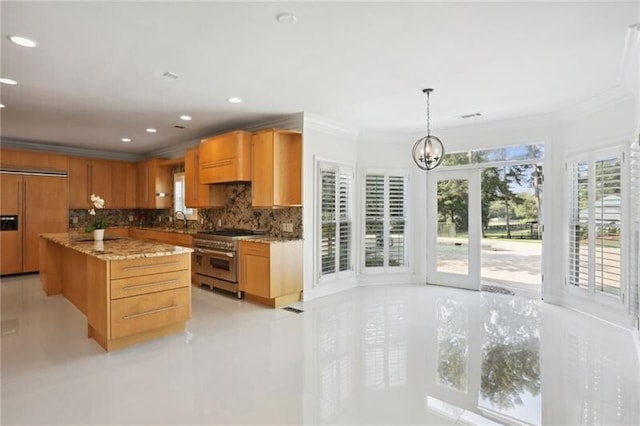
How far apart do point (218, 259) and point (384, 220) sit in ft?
9.62

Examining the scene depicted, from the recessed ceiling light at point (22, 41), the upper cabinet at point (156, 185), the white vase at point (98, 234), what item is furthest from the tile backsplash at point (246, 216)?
the recessed ceiling light at point (22, 41)

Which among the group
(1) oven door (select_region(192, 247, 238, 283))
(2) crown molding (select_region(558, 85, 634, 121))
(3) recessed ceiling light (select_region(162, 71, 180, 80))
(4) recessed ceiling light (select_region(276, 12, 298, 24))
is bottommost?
(1) oven door (select_region(192, 247, 238, 283))

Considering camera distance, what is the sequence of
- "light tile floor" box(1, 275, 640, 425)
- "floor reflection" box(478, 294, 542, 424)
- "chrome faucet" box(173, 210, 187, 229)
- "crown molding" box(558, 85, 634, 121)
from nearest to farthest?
"light tile floor" box(1, 275, 640, 425) < "floor reflection" box(478, 294, 542, 424) < "crown molding" box(558, 85, 634, 121) < "chrome faucet" box(173, 210, 187, 229)

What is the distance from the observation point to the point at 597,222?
170 inches

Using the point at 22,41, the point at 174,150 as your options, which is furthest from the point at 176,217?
the point at 22,41

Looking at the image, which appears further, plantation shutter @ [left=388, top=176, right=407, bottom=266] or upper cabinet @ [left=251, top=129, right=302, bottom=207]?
plantation shutter @ [left=388, top=176, right=407, bottom=266]

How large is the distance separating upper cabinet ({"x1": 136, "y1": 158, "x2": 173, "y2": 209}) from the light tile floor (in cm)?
363

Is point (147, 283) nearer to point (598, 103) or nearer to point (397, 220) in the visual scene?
point (397, 220)

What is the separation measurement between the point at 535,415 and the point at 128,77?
4.65 m

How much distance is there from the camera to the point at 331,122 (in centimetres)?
541

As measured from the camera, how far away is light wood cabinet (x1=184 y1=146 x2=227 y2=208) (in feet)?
20.4

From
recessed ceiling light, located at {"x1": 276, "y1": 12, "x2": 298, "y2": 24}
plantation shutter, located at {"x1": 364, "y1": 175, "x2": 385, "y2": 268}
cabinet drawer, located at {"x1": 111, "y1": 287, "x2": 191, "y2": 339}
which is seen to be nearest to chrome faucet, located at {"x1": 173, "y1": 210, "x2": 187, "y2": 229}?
plantation shutter, located at {"x1": 364, "y1": 175, "x2": 385, "y2": 268}

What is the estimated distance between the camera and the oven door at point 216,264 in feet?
16.9

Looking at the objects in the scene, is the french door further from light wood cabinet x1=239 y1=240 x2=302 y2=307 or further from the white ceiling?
light wood cabinet x1=239 y1=240 x2=302 y2=307
